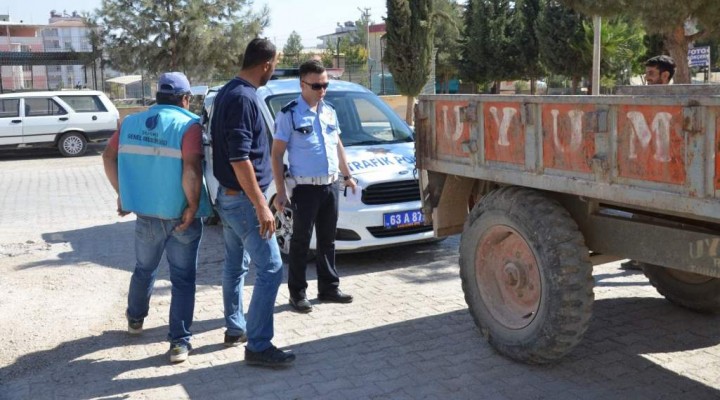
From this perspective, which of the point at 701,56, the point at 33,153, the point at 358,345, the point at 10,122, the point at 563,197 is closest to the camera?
the point at 563,197

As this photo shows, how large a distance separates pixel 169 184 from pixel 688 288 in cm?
362

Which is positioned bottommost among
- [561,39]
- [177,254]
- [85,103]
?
[177,254]

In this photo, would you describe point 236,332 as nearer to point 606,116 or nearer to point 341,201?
point 341,201

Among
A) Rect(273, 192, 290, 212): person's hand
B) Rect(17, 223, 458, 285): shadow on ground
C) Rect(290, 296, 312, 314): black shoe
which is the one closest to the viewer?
Rect(273, 192, 290, 212): person's hand

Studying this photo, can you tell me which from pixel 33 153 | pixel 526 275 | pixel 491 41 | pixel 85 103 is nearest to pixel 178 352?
pixel 526 275

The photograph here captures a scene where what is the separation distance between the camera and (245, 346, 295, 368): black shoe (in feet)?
15.1

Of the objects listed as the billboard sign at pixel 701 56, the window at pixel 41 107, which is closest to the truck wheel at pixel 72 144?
the window at pixel 41 107

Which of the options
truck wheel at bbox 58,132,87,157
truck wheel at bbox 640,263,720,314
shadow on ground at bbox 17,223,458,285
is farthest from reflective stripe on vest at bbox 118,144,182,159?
truck wheel at bbox 58,132,87,157

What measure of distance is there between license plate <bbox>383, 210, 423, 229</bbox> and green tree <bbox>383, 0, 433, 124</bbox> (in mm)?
19391

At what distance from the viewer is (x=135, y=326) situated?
5.36 m

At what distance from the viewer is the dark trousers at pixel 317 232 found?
574 cm

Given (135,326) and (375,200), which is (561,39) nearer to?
(375,200)

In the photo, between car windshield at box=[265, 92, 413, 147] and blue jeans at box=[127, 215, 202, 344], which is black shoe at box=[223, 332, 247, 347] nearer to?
blue jeans at box=[127, 215, 202, 344]

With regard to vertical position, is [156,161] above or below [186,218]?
above
